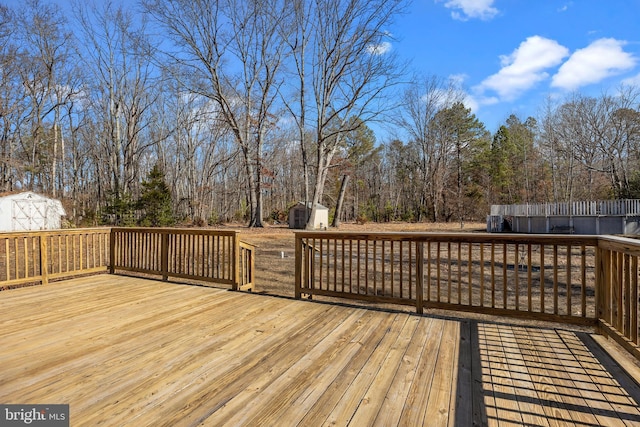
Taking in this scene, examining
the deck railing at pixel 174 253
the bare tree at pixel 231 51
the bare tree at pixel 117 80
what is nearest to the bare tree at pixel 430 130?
the bare tree at pixel 231 51

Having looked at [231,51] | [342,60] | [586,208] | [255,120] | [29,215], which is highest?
[231,51]

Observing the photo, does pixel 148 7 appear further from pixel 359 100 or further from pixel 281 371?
pixel 281 371

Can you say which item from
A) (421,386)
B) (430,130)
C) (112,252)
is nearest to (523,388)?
(421,386)

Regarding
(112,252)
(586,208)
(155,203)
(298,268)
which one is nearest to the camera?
(298,268)

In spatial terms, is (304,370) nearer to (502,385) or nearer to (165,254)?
(502,385)

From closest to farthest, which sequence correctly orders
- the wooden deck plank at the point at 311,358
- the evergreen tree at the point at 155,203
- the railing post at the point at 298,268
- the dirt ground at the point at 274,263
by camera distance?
the wooden deck plank at the point at 311,358, the railing post at the point at 298,268, the dirt ground at the point at 274,263, the evergreen tree at the point at 155,203

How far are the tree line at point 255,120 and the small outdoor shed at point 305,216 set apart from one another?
118 centimetres

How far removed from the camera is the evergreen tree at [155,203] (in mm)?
17188

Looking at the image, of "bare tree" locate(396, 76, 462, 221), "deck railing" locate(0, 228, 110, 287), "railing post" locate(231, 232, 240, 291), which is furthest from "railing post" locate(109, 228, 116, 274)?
"bare tree" locate(396, 76, 462, 221)

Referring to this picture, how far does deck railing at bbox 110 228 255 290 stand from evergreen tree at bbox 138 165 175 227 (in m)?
12.7

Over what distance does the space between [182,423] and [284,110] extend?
752 inches

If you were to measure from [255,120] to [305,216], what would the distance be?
6278 millimetres
